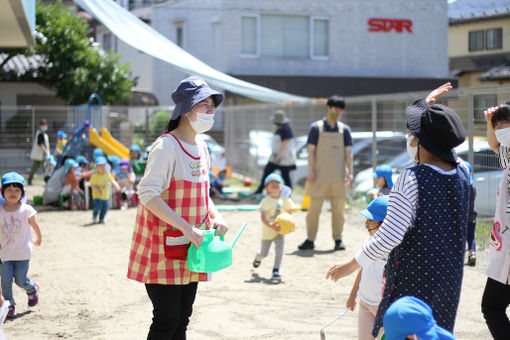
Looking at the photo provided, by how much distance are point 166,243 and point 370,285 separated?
51.3 inches

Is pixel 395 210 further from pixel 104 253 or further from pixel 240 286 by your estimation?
pixel 104 253

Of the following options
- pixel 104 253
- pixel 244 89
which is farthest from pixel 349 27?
pixel 104 253

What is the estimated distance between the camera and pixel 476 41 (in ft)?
117

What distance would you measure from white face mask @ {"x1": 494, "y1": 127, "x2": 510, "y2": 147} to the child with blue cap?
0.88 metres

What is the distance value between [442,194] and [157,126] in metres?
19.7

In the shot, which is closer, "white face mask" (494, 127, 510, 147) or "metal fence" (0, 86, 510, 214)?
"white face mask" (494, 127, 510, 147)

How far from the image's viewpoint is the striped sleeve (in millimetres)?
2916

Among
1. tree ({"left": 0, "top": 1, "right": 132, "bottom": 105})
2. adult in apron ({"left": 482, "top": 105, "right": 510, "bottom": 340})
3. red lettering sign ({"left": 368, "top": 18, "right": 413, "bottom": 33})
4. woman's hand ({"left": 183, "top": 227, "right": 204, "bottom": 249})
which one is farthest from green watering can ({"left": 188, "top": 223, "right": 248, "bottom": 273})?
red lettering sign ({"left": 368, "top": 18, "right": 413, "bottom": 33})

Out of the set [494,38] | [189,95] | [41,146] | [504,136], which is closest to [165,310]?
[189,95]

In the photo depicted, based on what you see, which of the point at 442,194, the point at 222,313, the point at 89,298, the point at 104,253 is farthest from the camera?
the point at 104,253

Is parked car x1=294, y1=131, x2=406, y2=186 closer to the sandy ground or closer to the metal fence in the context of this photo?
the metal fence

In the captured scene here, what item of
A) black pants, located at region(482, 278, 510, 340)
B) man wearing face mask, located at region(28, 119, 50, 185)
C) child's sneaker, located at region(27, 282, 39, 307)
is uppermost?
man wearing face mask, located at region(28, 119, 50, 185)

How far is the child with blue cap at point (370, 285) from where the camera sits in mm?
3930

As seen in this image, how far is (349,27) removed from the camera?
30.8m
